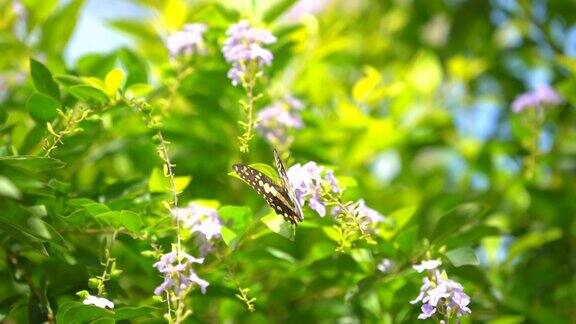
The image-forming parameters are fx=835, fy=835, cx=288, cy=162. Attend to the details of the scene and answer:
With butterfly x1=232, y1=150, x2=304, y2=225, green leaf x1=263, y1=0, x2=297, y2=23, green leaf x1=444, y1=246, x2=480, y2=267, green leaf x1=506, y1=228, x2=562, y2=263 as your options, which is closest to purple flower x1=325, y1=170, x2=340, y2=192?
butterfly x1=232, y1=150, x2=304, y2=225

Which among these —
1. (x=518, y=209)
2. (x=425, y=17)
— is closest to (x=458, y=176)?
(x=518, y=209)

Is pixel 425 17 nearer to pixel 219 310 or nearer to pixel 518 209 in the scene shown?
pixel 518 209

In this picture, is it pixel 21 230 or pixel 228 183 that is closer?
pixel 21 230

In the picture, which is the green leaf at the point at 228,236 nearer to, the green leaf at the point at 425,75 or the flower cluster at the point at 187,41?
the flower cluster at the point at 187,41

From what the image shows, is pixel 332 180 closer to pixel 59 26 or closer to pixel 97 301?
pixel 97 301

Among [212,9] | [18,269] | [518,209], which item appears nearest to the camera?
[18,269]

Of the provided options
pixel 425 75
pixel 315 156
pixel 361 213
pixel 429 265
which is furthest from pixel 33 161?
pixel 425 75
